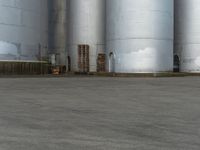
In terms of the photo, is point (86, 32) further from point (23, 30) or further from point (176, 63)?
point (176, 63)

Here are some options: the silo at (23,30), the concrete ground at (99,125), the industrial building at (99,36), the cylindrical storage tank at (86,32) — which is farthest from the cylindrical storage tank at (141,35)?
the concrete ground at (99,125)

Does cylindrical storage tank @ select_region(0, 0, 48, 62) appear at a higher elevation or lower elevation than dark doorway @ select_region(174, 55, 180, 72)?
higher

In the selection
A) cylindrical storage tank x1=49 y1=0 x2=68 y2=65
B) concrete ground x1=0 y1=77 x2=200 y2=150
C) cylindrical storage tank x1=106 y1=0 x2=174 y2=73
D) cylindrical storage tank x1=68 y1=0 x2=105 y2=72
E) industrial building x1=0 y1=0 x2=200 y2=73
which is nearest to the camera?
concrete ground x1=0 y1=77 x2=200 y2=150

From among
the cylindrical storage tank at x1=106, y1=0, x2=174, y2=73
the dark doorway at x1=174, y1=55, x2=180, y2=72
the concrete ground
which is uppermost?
the cylindrical storage tank at x1=106, y1=0, x2=174, y2=73

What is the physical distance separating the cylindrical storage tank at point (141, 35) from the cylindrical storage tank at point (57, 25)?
953 cm

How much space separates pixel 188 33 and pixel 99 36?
7.40 meters

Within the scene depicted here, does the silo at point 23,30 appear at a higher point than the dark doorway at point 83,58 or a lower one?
higher

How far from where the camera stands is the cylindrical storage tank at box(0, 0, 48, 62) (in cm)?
2912

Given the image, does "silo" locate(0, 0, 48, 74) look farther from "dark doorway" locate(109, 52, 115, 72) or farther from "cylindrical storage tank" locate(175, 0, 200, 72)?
"cylindrical storage tank" locate(175, 0, 200, 72)

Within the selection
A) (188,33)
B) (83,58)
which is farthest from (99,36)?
(188,33)

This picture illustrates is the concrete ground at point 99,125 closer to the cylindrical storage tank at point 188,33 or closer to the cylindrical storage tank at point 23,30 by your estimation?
the cylindrical storage tank at point 23,30

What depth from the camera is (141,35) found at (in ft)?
88.8

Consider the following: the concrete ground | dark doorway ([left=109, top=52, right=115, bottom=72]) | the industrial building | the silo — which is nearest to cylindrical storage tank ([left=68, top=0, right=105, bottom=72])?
the industrial building

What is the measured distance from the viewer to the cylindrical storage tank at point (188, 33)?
31891mm
